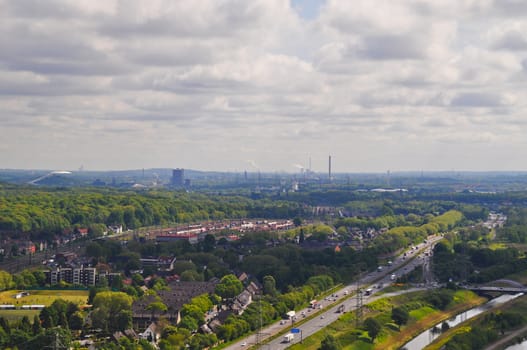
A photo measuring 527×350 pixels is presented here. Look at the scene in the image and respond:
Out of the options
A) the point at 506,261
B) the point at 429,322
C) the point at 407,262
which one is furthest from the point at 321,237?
the point at 429,322

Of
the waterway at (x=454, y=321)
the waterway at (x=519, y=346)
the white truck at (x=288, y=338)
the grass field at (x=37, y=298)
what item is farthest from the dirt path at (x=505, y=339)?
the grass field at (x=37, y=298)

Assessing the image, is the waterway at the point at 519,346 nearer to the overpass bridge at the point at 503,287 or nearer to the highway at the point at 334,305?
the highway at the point at 334,305

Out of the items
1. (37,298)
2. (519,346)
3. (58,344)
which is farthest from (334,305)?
(58,344)

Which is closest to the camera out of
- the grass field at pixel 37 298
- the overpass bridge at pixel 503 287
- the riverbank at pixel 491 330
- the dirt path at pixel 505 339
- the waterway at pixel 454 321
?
the riverbank at pixel 491 330

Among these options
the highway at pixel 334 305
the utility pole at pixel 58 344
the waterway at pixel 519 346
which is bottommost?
the waterway at pixel 519 346

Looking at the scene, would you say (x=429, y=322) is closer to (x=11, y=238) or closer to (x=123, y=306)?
(x=123, y=306)

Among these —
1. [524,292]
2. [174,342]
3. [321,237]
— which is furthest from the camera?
[321,237]
